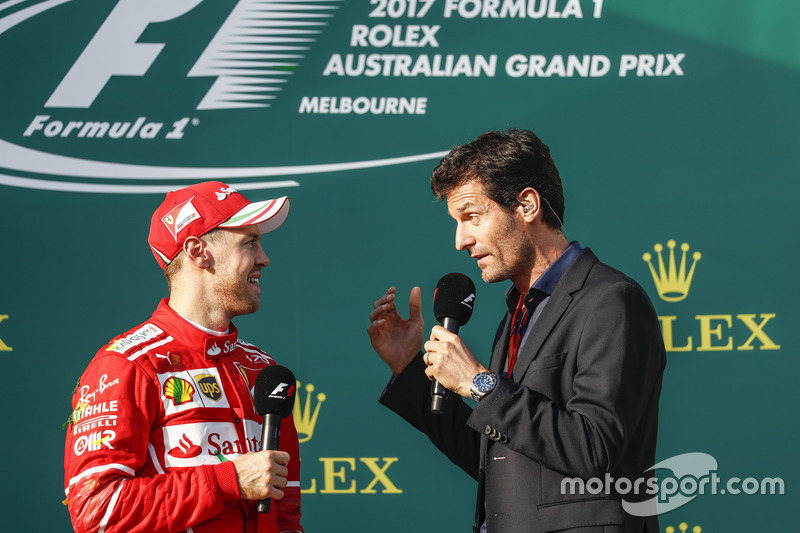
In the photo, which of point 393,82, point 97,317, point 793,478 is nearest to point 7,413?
point 97,317

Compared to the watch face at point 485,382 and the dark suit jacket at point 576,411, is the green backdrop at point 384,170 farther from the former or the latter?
the watch face at point 485,382

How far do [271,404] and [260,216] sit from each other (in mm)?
433

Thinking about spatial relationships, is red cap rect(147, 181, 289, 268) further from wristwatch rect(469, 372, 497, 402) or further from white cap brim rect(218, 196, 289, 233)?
wristwatch rect(469, 372, 497, 402)

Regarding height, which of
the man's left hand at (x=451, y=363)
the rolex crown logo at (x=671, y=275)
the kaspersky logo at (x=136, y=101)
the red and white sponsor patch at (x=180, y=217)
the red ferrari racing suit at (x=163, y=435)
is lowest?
the red ferrari racing suit at (x=163, y=435)

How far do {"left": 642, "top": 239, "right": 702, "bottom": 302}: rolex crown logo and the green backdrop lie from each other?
1 cm

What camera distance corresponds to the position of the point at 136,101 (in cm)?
294

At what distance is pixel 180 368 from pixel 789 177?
234 centimetres

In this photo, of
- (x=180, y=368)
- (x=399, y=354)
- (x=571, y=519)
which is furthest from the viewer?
(x=399, y=354)

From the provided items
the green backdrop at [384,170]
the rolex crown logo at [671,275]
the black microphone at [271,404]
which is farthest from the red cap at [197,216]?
the rolex crown logo at [671,275]

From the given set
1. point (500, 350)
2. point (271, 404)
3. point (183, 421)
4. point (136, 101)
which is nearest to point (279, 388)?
point (271, 404)

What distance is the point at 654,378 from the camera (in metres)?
1.64

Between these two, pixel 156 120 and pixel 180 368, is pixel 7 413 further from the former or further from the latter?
pixel 180 368

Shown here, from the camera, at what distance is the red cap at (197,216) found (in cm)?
179

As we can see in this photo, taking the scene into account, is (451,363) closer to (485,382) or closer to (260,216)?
(485,382)
